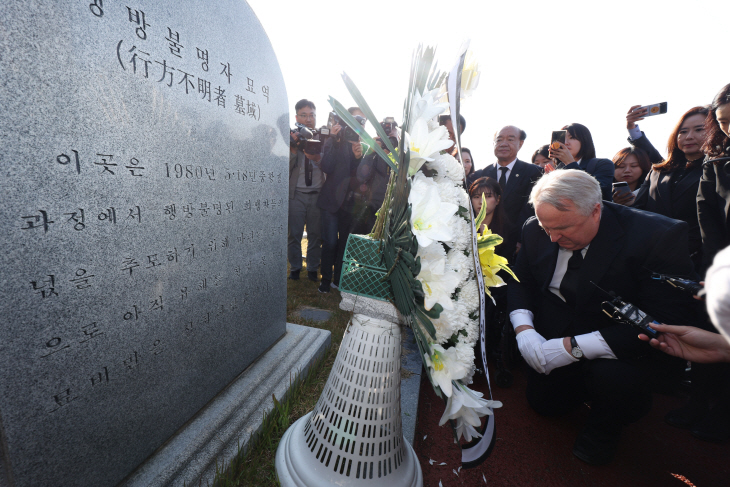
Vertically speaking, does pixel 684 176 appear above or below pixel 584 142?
below

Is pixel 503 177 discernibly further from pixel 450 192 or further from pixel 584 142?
pixel 450 192

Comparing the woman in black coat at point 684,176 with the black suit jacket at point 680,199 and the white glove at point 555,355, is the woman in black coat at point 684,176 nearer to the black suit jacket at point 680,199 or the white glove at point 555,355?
the black suit jacket at point 680,199

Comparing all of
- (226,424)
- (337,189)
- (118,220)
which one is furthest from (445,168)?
(337,189)

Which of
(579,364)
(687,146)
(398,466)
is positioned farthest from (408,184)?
(687,146)

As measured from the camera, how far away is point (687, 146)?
2805mm

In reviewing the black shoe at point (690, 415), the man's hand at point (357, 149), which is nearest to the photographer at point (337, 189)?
the man's hand at point (357, 149)

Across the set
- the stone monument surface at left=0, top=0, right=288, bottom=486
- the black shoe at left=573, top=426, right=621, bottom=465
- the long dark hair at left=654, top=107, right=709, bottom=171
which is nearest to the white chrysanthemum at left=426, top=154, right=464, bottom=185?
the stone monument surface at left=0, top=0, right=288, bottom=486

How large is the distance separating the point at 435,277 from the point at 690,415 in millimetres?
2736

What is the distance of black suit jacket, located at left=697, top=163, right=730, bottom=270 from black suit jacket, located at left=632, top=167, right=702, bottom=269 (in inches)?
5.6

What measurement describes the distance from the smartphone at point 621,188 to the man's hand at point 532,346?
2016mm

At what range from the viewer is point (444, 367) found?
118cm

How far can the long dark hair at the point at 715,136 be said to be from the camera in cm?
229

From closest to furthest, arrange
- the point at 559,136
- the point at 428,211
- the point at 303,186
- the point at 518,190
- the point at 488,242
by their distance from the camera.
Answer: the point at 428,211 → the point at 488,242 → the point at 559,136 → the point at 518,190 → the point at 303,186

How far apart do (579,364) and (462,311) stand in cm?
161
